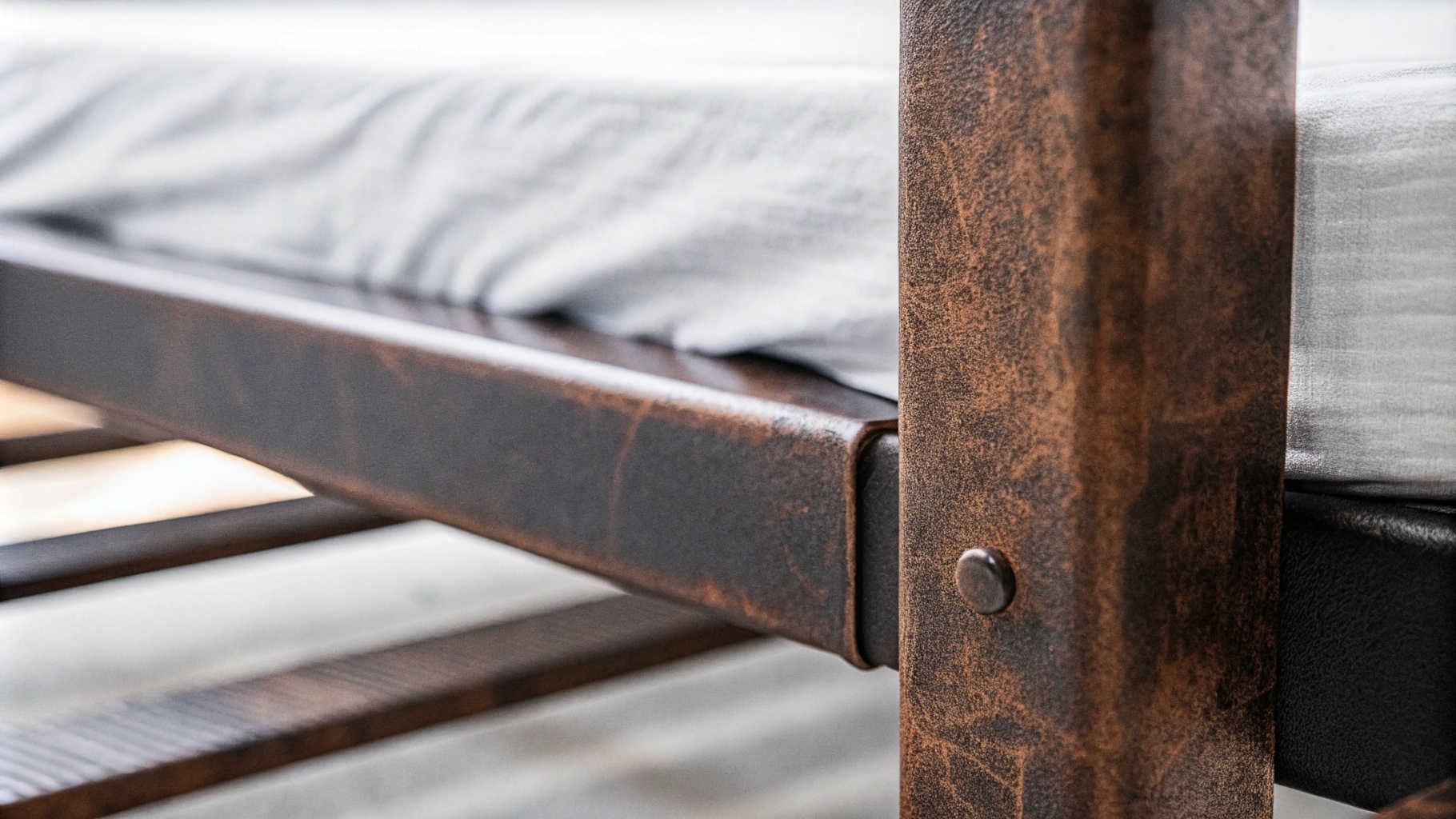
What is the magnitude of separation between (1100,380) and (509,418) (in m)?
0.24

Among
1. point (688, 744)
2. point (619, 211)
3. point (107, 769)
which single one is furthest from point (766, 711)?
point (619, 211)

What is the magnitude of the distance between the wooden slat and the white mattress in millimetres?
419

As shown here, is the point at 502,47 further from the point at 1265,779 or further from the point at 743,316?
the point at 1265,779

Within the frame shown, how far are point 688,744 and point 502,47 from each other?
53 centimetres

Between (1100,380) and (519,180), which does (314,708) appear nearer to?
(519,180)

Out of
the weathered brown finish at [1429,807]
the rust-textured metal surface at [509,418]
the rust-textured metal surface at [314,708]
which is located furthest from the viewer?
the rust-textured metal surface at [314,708]

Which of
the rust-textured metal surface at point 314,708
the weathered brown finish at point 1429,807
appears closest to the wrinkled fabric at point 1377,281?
the weathered brown finish at point 1429,807

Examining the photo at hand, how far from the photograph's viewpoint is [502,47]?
1.93ft

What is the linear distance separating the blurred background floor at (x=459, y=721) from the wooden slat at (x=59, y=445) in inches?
1.5

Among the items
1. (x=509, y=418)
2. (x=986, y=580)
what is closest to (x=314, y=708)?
(x=509, y=418)

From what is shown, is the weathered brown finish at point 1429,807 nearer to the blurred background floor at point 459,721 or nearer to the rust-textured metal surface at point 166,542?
the blurred background floor at point 459,721

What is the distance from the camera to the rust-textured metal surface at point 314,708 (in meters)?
0.63

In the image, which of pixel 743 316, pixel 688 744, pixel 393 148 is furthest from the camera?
pixel 688 744

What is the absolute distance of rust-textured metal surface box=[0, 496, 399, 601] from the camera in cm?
93
